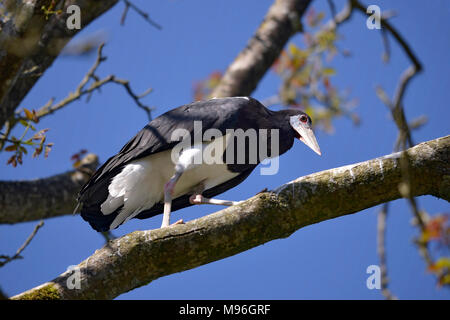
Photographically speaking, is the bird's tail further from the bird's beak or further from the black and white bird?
the bird's beak

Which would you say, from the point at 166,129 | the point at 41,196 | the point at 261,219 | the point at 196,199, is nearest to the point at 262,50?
the point at 166,129

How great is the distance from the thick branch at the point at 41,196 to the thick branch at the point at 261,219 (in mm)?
2861

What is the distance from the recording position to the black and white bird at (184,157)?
6082 millimetres

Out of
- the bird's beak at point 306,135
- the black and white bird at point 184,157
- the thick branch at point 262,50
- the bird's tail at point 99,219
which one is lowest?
the bird's tail at point 99,219

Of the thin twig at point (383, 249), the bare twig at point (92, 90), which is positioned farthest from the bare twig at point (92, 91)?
the thin twig at point (383, 249)

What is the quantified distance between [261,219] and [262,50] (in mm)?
5014

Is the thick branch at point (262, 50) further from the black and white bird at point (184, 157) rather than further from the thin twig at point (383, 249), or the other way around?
the thin twig at point (383, 249)

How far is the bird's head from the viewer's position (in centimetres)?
669

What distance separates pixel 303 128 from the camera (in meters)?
6.73

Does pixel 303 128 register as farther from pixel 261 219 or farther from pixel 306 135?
pixel 261 219

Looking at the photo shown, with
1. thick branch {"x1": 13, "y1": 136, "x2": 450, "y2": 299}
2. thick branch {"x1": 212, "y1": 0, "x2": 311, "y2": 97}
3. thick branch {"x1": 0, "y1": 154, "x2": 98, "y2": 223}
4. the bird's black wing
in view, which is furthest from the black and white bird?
thick branch {"x1": 212, "y1": 0, "x2": 311, "y2": 97}

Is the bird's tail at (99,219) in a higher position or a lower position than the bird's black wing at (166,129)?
lower
